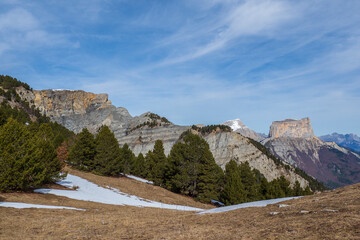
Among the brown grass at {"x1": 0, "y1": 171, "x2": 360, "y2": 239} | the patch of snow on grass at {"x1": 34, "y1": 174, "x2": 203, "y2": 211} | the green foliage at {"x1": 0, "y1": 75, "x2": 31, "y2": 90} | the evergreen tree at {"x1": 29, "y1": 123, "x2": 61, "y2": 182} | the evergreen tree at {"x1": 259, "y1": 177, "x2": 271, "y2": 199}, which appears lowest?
the evergreen tree at {"x1": 259, "y1": 177, "x2": 271, "y2": 199}

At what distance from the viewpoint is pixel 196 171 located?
4241cm

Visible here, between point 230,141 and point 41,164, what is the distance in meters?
132

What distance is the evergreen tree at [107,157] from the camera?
4609 cm

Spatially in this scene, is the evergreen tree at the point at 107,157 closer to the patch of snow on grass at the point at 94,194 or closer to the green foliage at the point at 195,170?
the patch of snow on grass at the point at 94,194

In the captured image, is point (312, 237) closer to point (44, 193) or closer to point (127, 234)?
point (127, 234)

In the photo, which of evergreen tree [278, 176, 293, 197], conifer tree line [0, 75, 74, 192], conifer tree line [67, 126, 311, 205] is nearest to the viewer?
conifer tree line [0, 75, 74, 192]

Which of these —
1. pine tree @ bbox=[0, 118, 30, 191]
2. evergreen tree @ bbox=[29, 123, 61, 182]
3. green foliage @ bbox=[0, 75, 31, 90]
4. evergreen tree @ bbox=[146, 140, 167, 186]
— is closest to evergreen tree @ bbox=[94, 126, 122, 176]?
evergreen tree @ bbox=[146, 140, 167, 186]

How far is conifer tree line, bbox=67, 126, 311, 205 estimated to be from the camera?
139 feet

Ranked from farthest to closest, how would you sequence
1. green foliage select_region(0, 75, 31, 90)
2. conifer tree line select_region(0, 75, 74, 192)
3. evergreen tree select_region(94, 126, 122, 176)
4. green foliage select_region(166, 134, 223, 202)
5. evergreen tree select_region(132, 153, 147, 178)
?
green foliage select_region(0, 75, 31, 90) → evergreen tree select_region(132, 153, 147, 178) → evergreen tree select_region(94, 126, 122, 176) → green foliage select_region(166, 134, 223, 202) → conifer tree line select_region(0, 75, 74, 192)

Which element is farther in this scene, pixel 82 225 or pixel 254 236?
pixel 82 225

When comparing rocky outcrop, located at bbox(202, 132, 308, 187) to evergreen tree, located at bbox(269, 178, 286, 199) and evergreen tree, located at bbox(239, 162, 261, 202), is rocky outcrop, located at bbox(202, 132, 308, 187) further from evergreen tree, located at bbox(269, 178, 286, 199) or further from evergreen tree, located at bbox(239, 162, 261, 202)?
evergreen tree, located at bbox(239, 162, 261, 202)

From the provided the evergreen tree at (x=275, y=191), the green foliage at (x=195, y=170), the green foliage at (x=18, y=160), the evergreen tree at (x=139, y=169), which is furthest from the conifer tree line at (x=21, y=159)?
the evergreen tree at (x=139, y=169)

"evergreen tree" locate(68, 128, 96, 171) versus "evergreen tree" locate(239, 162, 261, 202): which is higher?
"evergreen tree" locate(68, 128, 96, 171)

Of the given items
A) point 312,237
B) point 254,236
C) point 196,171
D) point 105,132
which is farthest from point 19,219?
point 105,132
